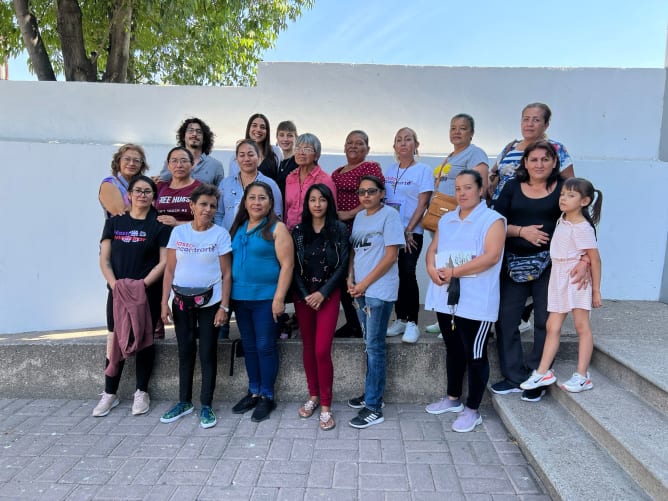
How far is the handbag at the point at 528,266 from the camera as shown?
10.4 ft

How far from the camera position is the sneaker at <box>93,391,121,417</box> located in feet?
12.1

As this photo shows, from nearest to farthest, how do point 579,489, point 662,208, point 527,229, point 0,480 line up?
point 579,489
point 0,480
point 527,229
point 662,208

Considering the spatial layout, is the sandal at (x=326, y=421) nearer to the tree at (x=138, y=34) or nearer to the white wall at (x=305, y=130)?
the white wall at (x=305, y=130)

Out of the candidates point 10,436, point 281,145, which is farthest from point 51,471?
Answer: point 281,145

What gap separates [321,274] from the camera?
131 inches

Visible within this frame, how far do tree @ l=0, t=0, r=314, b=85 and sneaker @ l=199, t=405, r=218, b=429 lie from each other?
530cm

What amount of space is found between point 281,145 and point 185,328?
6.17ft

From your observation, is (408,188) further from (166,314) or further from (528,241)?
(166,314)

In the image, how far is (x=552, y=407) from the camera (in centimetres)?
329

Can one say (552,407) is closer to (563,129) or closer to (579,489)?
(579,489)

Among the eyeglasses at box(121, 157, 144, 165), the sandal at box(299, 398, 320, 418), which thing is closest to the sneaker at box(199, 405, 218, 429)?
the sandal at box(299, 398, 320, 418)

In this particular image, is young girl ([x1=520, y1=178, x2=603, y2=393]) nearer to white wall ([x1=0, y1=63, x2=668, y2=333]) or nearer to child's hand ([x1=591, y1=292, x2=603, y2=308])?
child's hand ([x1=591, y1=292, x2=603, y2=308])

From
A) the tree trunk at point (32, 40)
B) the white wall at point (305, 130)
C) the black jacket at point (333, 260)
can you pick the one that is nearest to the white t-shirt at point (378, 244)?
the black jacket at point (333, 260)

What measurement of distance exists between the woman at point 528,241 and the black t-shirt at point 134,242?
260cm
